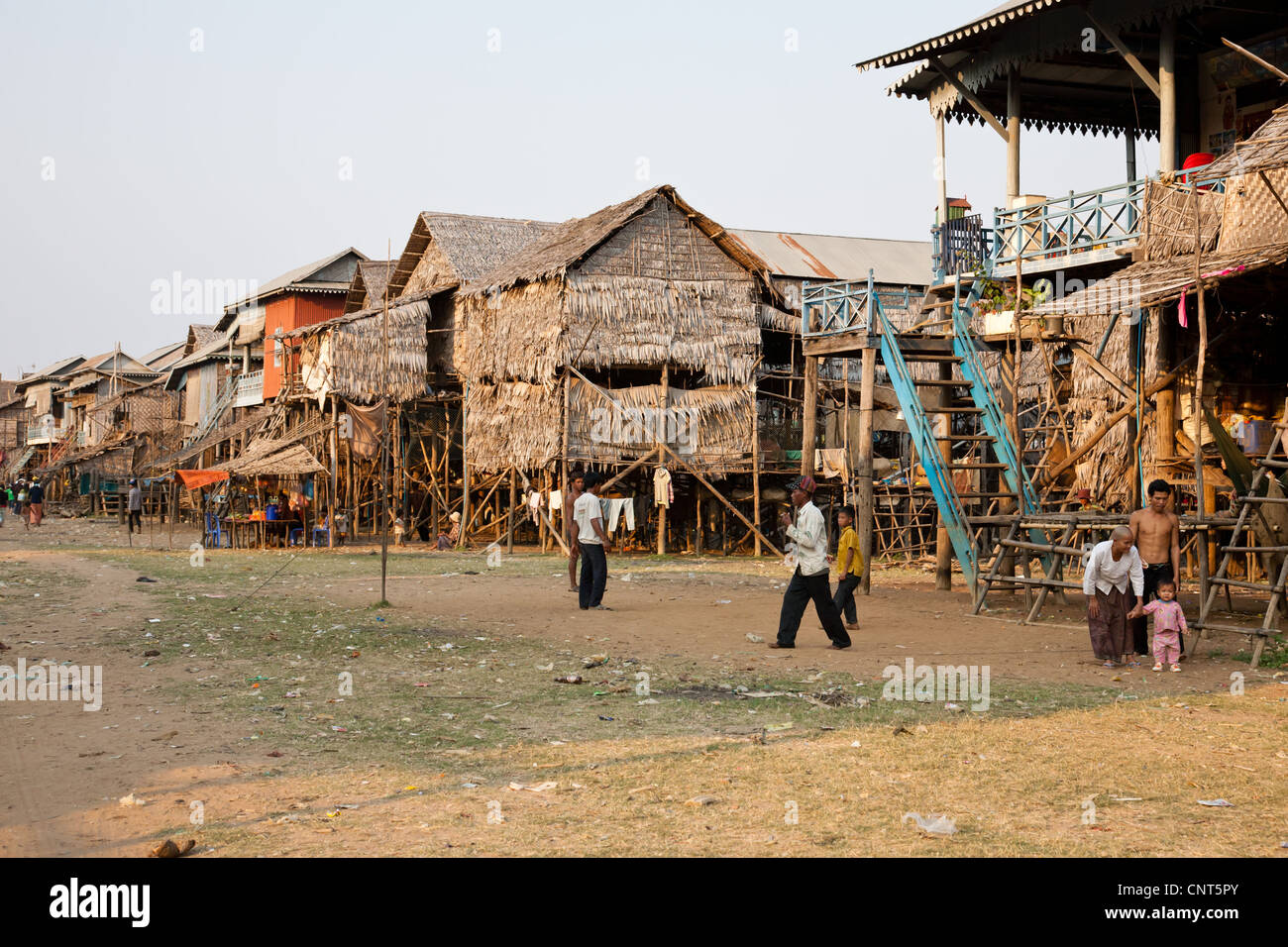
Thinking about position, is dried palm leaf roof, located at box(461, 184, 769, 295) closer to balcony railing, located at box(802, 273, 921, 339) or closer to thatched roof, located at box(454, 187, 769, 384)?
thatched roof, located at box(454, 187, 769, 384)

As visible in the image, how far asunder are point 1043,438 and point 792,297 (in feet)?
25.7

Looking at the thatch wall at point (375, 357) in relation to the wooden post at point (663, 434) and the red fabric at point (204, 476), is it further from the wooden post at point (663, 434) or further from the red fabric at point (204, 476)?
the wooden post at point (663, 434)

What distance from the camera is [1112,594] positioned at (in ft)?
35.7

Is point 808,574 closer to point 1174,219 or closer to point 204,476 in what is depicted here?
point 1174,219

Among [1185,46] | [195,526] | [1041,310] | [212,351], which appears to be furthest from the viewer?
[212,351]

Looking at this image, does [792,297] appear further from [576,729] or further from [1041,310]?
[576,729]

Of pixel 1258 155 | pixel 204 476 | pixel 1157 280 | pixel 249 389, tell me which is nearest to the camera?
pixel 1258 155

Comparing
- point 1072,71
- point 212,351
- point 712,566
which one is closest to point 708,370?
point 712,566

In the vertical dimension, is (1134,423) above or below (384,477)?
above

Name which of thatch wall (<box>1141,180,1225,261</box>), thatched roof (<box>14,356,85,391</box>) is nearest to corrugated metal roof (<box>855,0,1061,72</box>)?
thatch wall (<box>1141,180,1225,261</box>)

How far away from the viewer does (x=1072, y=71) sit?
60.9 feet

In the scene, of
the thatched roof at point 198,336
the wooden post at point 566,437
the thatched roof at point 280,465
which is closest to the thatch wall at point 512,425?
the wooden post at point 566,437

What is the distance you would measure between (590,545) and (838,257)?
20015 mm

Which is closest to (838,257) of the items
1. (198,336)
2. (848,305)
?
(848,305)
